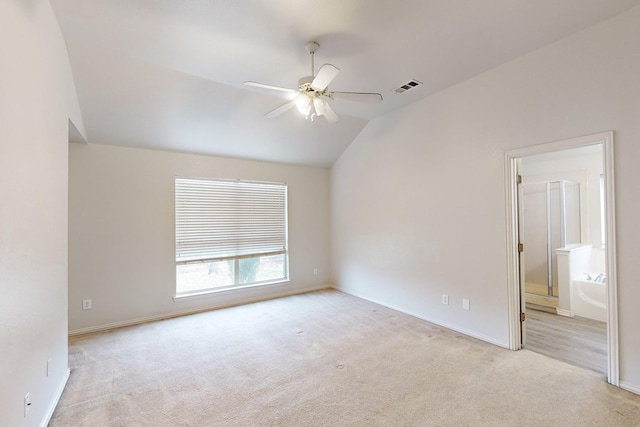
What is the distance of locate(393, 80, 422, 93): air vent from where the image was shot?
11.5 ft

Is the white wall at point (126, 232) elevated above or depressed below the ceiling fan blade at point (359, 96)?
below

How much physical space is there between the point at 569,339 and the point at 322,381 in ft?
9.66

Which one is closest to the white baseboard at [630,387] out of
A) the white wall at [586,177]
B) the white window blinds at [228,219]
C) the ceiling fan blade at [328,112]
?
the white wall at [586,177]

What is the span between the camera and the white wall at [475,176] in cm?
240

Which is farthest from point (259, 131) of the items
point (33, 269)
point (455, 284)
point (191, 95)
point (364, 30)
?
point (455, 284)

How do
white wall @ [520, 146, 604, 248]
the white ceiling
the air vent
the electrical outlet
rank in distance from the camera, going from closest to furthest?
the electrical outlet → the white ceiling → the air vent → white wall @ [520, 146, 604, 248]

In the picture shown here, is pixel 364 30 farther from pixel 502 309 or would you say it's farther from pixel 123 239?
pixel 123 239

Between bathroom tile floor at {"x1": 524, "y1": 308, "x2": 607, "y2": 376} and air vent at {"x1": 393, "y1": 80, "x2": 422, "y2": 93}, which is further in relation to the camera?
air vent at {"x1": 393, "y1": 80, "x2": 422, "y2": 93}

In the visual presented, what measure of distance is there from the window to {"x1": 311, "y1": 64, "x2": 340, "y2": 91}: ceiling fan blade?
297 centimetres

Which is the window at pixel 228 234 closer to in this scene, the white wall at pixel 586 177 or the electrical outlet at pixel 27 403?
the electrical outlet at pixel 27 403

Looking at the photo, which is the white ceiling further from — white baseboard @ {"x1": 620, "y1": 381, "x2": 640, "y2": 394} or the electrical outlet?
white baseboard @ {"x1": 620, "y1": 381, "x2": 640, "y2": 394}

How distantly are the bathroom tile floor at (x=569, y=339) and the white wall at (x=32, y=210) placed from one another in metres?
4.31

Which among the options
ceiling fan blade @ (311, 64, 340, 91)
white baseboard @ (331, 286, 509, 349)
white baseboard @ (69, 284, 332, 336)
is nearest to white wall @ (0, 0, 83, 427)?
white baseboard @ (69, 284, 332, 336)

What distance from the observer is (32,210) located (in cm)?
193
